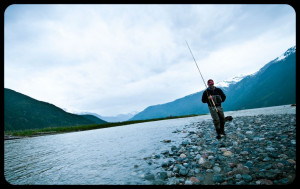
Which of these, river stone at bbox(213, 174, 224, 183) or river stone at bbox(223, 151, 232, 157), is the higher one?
river stone at bbox(223, 151, 232, 157)

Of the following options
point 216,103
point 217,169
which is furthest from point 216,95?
point 217,169

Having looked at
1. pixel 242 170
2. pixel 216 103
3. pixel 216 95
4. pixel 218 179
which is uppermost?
pixel 216 95

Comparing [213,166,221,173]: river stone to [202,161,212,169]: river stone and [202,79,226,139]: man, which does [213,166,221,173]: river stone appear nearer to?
[202,161,212,169]: river stone

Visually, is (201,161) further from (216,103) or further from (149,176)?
(216,103)

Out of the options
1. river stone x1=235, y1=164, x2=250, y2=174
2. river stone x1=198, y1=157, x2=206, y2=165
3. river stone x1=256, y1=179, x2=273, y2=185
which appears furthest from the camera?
river stone x1=198, y1=157, x2=206, y2=165

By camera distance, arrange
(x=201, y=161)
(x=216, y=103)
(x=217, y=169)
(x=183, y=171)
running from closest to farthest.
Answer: (x=217, y=169)
(x=183, y=171)
(x=201, y=161)
(x=216, y=103)

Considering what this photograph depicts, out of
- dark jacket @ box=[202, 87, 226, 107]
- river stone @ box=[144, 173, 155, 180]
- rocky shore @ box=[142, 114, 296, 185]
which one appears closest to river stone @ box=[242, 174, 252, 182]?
rocky shore @ box=[142, 114, 296, 185]

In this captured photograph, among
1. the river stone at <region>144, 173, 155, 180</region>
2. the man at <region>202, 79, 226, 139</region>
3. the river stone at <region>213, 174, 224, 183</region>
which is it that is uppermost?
the man at <region>202, 79, 226, 139</region>

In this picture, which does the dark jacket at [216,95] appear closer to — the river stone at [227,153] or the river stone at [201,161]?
the river stone at [227,153]
